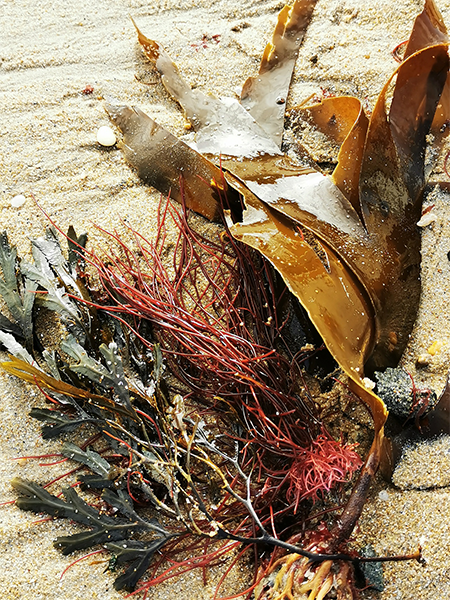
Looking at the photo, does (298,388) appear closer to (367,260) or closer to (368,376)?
(368,376)

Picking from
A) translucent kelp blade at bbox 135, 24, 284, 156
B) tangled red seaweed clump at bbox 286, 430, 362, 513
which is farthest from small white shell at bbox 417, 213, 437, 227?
tangled red seaweed clump at bbox 286, 430, 362, 513

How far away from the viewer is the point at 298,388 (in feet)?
6.07

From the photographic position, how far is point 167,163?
2102 millimetres

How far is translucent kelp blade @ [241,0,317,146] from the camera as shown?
85.4 inches

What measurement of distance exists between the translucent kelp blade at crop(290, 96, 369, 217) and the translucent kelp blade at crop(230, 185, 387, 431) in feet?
0.86

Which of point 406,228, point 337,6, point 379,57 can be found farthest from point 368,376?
point 337,6

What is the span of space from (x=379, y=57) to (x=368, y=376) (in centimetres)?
144

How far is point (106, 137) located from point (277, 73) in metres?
0.81

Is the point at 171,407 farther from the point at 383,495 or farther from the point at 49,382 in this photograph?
the point at 383,495

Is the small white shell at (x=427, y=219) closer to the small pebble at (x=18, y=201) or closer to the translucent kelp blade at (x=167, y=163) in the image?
the translucent kelp blade at (x=167, y=163)

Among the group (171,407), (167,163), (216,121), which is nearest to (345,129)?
(216,121)

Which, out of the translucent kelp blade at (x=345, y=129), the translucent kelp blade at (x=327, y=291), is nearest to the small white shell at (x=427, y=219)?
the translucent kelp blade at (x=345, y=129)

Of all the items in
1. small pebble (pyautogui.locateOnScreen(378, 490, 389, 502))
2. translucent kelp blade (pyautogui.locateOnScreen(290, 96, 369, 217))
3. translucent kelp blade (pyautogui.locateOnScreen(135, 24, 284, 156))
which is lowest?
small pebble (pyautogui.locateOnScreen(378, 490, 389, 502))

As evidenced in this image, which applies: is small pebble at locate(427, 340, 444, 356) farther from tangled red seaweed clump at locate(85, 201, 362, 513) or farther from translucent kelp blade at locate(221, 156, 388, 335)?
tangled red seaweed clump at locate(85, 201, 362, 513)
